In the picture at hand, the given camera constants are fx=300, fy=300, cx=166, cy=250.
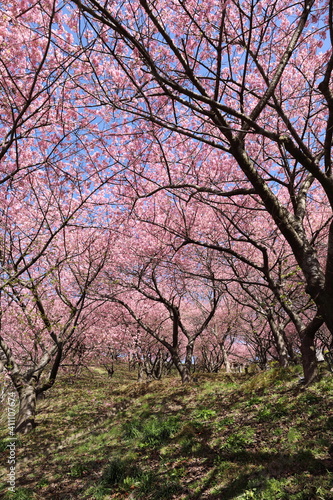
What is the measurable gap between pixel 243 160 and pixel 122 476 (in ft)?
19.2

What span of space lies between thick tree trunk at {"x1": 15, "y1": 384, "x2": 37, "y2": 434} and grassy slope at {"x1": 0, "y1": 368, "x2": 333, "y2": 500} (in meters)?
0.48

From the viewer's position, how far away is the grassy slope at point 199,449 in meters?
4.22

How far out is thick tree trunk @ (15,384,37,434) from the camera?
9.81 m

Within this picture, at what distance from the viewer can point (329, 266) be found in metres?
4.18

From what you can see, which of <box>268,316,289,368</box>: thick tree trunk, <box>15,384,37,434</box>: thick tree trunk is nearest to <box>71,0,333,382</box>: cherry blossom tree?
<box>268,316,289,368</box>: thick tree trunk

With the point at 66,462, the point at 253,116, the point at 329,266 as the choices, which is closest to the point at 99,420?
the point at 66,462

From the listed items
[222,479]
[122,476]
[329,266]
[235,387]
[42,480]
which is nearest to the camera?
[329,266]

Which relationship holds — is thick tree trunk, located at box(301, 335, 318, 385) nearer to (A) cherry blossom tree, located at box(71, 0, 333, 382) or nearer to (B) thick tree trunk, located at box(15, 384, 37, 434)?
(A) cherry blossom tree, located at box(71, 0, 333, 382)

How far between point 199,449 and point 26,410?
706cm

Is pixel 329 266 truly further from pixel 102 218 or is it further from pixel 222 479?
pixel 102 218

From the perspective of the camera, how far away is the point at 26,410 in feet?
32.9

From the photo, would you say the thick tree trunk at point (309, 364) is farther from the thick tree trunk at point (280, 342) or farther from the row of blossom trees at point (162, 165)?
the thick tree trunk at point (280, 342)

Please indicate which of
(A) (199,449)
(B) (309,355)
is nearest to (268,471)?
(A) (199,449)

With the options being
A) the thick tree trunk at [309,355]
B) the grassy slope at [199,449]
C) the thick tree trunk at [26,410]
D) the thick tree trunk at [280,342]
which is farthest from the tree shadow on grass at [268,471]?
the thick tree trunk at [26,410]
